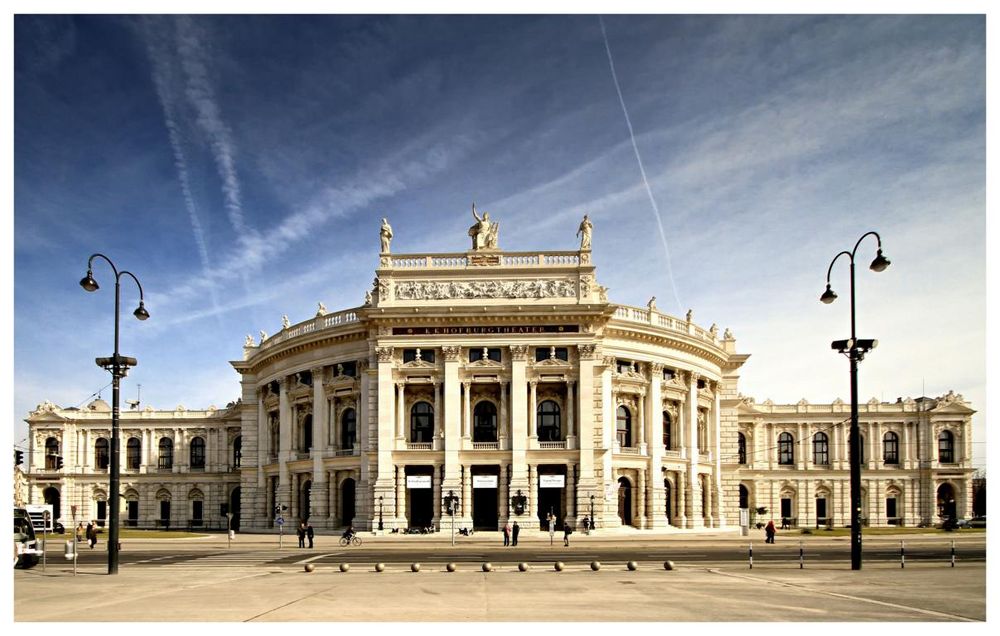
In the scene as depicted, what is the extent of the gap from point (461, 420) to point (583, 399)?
8.92 metres

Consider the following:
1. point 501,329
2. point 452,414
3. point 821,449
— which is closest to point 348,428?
point 452,414

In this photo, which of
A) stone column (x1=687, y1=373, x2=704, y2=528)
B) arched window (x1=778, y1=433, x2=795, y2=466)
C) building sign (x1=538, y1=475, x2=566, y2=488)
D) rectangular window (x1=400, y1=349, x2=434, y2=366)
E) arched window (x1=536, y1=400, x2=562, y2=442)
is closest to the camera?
building sign (x1=538, y1=475, x2=566, y2=488)

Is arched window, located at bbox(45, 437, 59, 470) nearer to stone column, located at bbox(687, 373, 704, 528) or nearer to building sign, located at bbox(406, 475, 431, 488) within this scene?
building sign, located at bbox(406, 475, 431, 488)

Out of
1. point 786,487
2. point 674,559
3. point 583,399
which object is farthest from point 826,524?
point 674,559

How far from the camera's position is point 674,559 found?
113 ft

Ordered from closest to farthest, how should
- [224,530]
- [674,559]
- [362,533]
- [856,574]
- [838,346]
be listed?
1. [856,574]
2. [838,346]
3. [674,559]
4. [362,533]
5. [224,530]

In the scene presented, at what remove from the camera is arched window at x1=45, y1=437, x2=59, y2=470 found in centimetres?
8225

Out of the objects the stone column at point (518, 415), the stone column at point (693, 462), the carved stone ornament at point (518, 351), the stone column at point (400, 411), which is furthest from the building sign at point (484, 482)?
the stone column at point (693, 462)

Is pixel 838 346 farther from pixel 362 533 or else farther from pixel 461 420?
pixel 362 533

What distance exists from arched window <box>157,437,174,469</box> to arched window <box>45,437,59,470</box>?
412 inches

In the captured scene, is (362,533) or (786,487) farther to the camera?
(786,487)

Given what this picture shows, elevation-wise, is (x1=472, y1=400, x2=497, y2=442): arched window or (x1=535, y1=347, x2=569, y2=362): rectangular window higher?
(x1=535, y1=347, x2=569, y2=362): rectangular window

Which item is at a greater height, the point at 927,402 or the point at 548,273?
the point at 548,273

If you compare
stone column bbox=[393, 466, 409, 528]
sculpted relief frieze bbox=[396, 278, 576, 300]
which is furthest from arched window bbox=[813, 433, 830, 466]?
stone column bbox=[393, 466, 409, 528]
